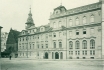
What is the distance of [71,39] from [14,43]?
17.4 meters

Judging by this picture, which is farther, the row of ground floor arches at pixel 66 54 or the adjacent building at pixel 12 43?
the adjacent building at pixel 12 43

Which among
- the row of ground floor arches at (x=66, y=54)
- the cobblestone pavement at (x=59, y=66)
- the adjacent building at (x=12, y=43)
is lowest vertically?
the cobblestone pavement at (x=59, y=66)

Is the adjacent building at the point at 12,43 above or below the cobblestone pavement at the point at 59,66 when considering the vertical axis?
above

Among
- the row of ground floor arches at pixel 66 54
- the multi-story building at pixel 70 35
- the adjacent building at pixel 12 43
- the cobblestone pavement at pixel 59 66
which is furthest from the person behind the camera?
the adjacent building at pixel 12 43

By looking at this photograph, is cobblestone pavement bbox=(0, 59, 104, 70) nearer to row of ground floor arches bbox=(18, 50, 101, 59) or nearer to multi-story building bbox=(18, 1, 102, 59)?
row of ground floor arches bbox=(18, 50, 101, 59)

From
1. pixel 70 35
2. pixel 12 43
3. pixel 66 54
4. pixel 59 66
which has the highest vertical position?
pixel 70 35

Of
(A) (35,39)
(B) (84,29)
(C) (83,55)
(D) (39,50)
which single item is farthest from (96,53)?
(A) (35,39)

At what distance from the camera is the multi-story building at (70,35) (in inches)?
808

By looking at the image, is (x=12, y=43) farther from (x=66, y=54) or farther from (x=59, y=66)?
(x=59, y=66)

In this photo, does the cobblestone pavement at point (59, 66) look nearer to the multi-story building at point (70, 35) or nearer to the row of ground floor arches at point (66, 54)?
the row of ground floor arches at point (66, 54)

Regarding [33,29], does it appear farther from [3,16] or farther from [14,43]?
[3,16]

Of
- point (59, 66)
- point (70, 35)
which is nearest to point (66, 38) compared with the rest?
point (70, 35)

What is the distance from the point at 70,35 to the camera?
23938mm

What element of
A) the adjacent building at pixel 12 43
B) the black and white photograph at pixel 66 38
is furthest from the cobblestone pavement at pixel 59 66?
the adjacent building at pixel 12 43
